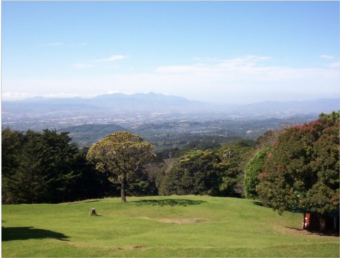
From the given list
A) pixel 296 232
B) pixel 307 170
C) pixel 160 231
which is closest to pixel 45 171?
pixel 160 231

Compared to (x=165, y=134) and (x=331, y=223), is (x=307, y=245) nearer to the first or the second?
(x=331, y=223)

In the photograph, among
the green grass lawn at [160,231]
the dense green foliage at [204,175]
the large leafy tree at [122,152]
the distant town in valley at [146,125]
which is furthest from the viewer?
the distant town in valley at [146,125]

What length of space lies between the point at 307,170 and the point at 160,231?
23.3 ft

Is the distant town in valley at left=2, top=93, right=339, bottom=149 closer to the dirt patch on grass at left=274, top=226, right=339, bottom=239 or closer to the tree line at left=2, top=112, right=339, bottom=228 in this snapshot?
the tree line at left=2, top=112, right=339, bottom=228

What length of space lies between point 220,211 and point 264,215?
8.71ft

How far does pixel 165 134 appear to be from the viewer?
3634 inches

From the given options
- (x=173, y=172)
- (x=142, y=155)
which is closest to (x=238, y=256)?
(x=142, y=155)

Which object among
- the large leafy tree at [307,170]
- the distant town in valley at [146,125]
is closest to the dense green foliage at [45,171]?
the distant town in valley at [146,125]

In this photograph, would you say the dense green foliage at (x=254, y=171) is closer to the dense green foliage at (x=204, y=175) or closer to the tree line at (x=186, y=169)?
the tree line at (x=186, y=169)

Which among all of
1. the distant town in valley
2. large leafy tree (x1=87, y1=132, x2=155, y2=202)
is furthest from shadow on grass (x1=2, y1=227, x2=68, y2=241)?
the distant town in valley

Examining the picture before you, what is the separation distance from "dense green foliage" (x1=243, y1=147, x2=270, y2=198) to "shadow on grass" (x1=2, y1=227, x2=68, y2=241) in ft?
49.2

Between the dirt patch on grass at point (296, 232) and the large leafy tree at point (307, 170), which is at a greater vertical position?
the large leafy tree at point (307, 170)

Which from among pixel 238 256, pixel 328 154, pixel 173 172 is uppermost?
pixel 328 154

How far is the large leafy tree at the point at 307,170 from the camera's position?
14.5 meters
